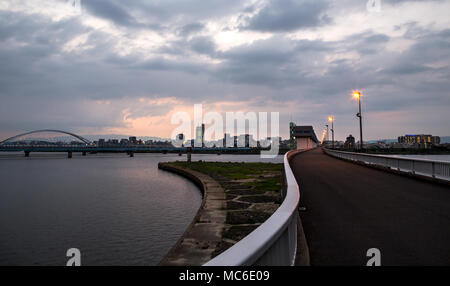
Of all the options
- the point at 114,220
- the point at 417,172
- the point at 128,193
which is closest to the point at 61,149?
the point at 128,193

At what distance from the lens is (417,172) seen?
1733cm

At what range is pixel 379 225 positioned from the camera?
728cm

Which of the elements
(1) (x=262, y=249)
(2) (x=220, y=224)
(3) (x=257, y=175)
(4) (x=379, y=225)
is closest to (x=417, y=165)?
(4) (x=379, y=225)

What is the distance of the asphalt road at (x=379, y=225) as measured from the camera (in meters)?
5.15

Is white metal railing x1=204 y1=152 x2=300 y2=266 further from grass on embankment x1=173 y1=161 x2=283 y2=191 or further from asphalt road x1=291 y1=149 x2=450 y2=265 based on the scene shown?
grass on embankment x1=173 y1=161 x2=283 y2=191

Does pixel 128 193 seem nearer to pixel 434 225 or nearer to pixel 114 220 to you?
pixel 114 220

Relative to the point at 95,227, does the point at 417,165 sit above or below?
above

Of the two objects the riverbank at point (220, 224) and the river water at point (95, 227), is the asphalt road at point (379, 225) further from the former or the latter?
the river water at point (95, 227)

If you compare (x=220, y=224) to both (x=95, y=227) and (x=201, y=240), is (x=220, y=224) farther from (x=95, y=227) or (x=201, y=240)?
(x=95, y=227)

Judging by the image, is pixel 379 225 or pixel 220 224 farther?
pixel 220 224

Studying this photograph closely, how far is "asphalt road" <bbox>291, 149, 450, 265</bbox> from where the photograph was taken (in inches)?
203

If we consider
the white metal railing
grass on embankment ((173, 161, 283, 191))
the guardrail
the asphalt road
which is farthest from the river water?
the guardrail
